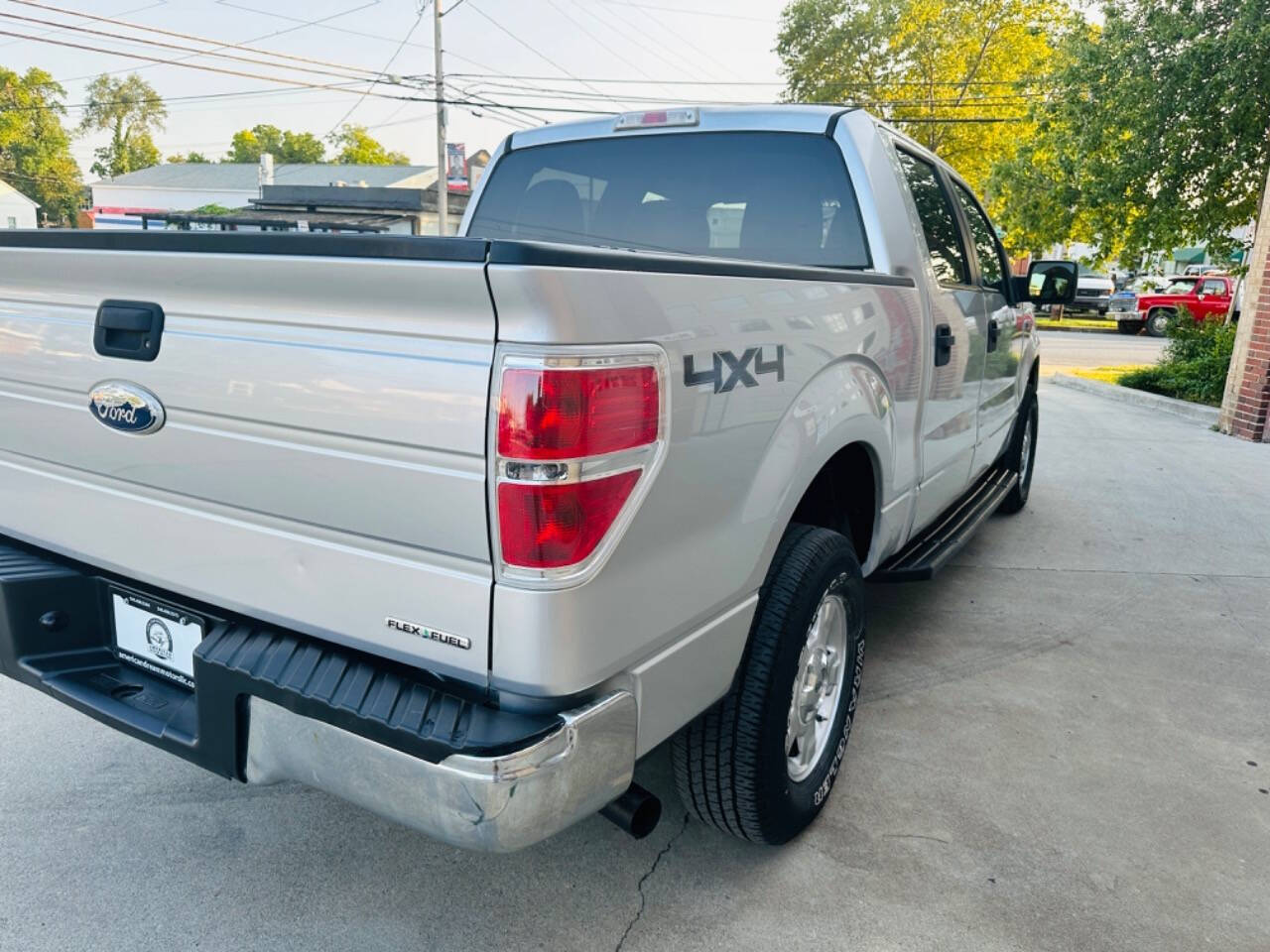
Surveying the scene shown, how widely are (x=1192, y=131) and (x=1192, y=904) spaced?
35.6 feet

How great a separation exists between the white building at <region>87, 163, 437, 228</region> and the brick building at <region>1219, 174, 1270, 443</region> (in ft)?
170

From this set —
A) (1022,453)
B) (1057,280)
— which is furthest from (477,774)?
(1022,453)

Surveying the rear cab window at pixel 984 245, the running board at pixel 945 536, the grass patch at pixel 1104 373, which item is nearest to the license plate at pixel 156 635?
the running board at pixel 945 536

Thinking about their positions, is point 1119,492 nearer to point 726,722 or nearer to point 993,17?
point 726,722

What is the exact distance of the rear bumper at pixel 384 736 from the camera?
1599 mm

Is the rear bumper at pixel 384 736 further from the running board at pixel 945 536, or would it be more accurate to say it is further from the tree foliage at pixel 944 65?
the tree foliage at pixel 944 65

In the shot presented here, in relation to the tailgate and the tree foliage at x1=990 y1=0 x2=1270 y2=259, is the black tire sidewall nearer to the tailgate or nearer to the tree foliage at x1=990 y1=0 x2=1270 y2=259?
the tailgate

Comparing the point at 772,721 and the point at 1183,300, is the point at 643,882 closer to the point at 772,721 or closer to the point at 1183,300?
the point at 772,721

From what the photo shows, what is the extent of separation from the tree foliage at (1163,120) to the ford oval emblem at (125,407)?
1105 cm

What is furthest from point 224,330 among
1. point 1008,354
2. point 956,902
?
point 1008,354

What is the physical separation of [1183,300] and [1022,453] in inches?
888

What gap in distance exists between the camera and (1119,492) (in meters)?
6.94

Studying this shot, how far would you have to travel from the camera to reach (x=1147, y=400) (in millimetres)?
11461

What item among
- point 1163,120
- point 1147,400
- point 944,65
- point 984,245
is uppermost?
point 944,65
